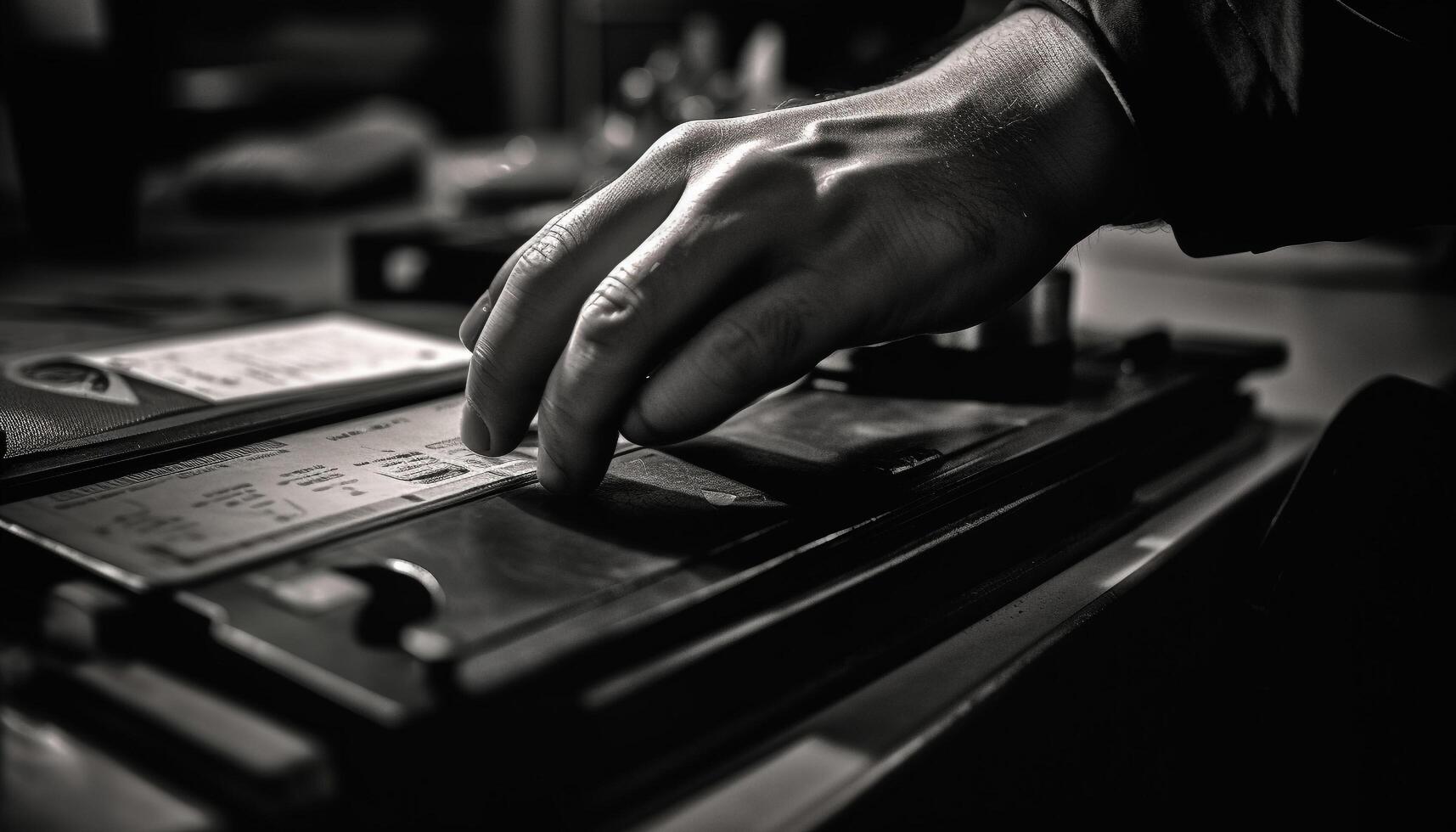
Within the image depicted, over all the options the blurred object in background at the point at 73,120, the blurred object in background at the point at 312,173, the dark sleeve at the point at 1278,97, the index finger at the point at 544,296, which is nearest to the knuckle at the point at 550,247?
the index finger at the point at 544,296

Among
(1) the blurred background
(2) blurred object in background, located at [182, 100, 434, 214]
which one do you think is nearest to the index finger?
(1) the blurred background

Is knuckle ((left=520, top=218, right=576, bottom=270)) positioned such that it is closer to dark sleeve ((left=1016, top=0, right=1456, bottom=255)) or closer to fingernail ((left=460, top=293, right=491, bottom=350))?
fingernail ((left=460, top=293, right=491, bottom=350))

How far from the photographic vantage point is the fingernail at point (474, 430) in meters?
0.45

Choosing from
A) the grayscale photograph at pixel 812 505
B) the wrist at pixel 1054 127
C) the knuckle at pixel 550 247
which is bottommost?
the grayscale photograph at pixel 812 505

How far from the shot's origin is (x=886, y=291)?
1.44 ft

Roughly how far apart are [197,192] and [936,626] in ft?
5.02

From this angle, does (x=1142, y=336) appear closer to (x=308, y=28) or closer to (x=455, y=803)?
(x=455, y=803)

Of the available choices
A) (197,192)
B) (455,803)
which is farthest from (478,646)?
(197,192)

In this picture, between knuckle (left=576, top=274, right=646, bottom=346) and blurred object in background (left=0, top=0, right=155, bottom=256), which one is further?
blurred object in background (left=0, top=0, right=155, bottom=256)

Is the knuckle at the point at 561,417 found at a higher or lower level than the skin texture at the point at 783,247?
lower

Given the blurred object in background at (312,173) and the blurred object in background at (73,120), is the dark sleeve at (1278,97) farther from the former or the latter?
the blurred object in background at (312,173)

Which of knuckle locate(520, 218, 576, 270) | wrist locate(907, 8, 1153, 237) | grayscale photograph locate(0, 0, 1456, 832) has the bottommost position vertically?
grayscale photograph locate(0, 0, 1456, 832)

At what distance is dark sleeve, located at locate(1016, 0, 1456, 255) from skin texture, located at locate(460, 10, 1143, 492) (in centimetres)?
2

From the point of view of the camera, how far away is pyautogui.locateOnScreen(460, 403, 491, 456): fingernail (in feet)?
1.48
